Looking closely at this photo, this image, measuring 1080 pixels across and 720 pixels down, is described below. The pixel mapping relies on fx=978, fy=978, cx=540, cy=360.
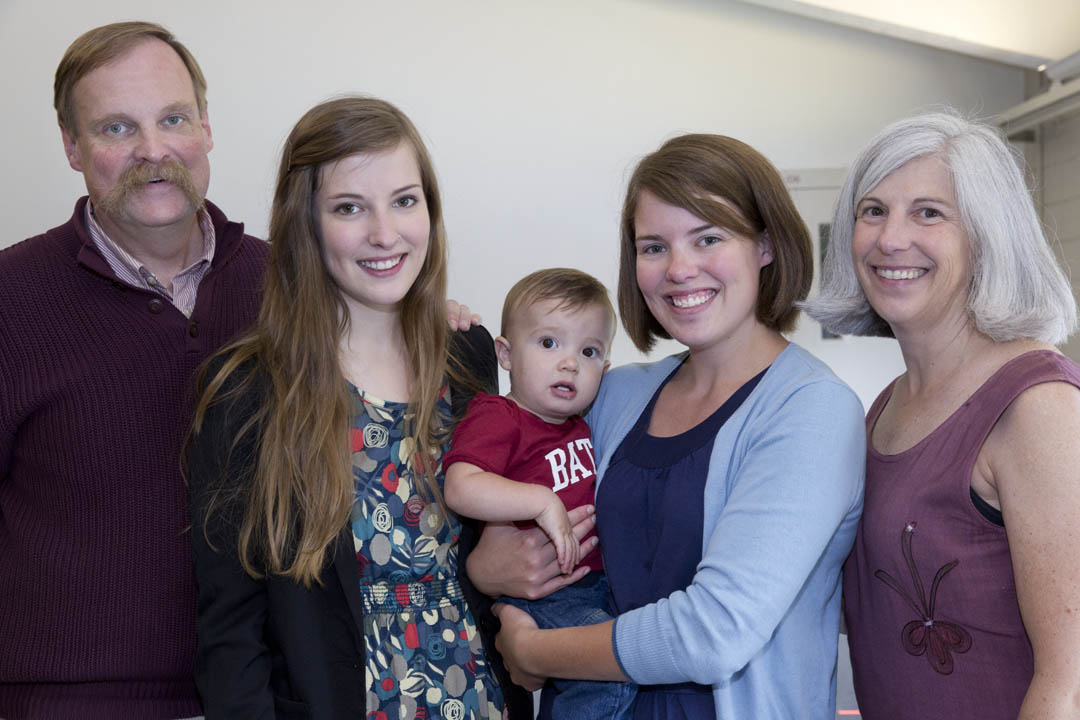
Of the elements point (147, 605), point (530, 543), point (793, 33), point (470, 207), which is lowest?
point (147, 605)

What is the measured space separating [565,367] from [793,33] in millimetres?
3799

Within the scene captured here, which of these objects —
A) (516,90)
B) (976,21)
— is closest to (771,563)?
(516,90)

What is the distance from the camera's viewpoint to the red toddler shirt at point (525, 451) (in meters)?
1.79

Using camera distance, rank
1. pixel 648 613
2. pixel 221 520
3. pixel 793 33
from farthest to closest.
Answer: pixel 793 33 → pixel 221 520 → pixel 648 613

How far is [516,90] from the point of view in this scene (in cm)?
470

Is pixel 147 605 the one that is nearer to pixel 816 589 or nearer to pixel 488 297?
pixel 816 589

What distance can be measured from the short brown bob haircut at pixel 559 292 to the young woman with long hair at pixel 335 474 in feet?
0.71

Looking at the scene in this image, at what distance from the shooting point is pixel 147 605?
190 cm

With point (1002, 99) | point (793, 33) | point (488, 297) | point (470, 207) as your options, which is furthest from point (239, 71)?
point (1002, 99)

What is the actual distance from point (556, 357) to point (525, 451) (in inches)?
7.9

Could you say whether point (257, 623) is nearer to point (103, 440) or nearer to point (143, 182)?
point (103, 440)

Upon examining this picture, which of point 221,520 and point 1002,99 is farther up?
point 1002,99

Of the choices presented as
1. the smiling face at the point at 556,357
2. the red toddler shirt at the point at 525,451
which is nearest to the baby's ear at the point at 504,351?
the smiling face at the point at 556,357

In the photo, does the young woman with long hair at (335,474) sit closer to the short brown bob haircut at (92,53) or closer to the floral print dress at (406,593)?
the floral print dress at (406,593)
